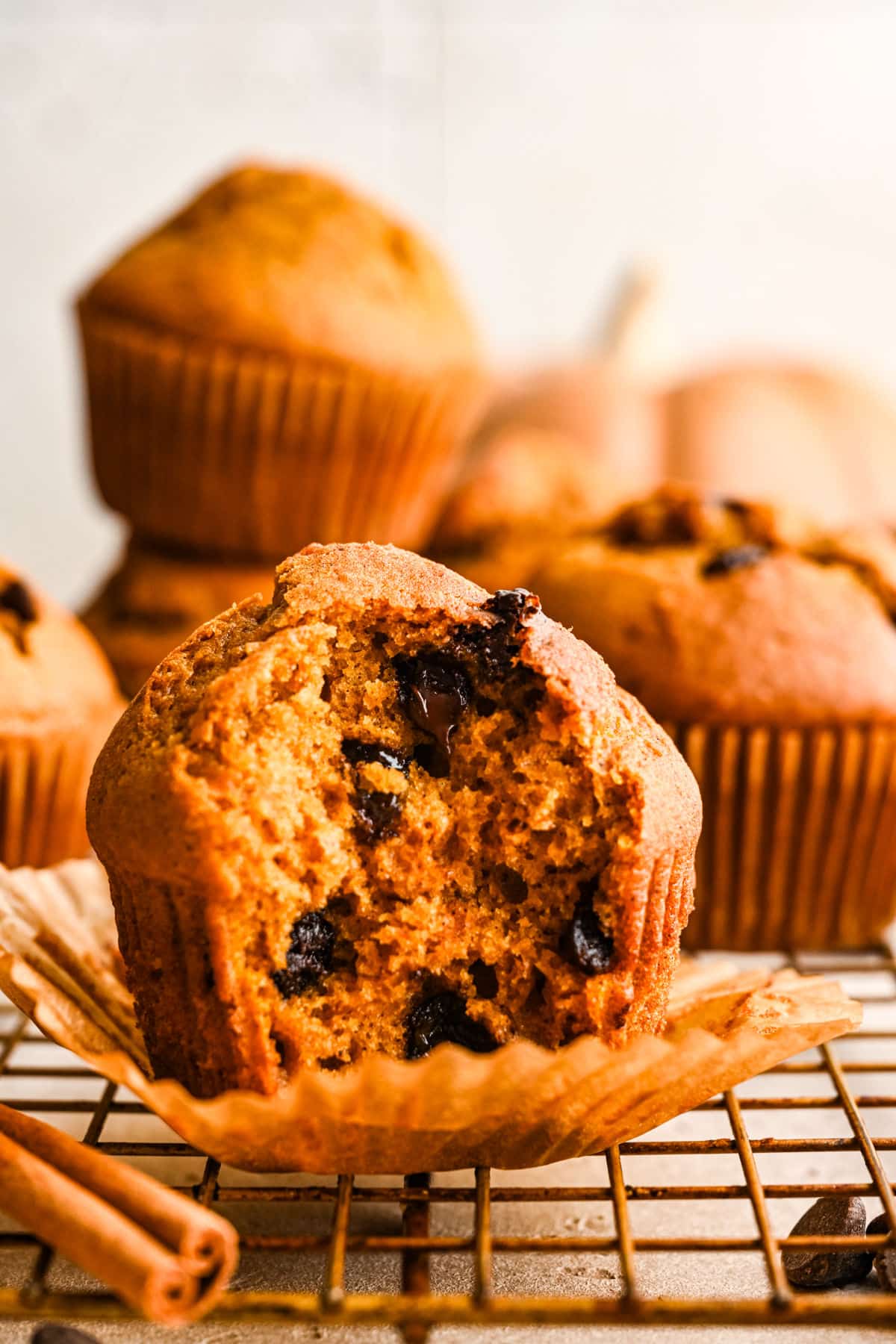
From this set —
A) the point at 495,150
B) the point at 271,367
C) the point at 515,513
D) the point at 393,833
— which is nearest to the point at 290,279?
the point at 271,367

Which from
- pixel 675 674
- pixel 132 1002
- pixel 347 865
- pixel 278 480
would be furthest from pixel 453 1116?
pixel 278 480

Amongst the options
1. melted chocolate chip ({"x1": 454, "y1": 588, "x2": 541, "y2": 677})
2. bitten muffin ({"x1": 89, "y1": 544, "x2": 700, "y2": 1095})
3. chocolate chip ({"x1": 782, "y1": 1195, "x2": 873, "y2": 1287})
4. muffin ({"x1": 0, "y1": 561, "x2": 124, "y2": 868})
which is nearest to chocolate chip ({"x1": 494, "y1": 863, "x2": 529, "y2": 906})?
bitten muffin ({"x1": 89, "y1": 544, "x2": 700, "y2": 1095})

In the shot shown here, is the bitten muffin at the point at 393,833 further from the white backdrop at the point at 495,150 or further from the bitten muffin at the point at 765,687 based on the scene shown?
the white backdrop at the point at 495,150

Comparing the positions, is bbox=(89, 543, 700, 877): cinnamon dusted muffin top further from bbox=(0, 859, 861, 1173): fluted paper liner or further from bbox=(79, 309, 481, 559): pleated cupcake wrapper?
bbox=(79, 309, 481, 559): pleated cupcake wrapper

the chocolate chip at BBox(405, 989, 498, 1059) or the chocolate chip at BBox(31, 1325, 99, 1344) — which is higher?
the chocolate chip at BBox(405, 989, 498, 1059)

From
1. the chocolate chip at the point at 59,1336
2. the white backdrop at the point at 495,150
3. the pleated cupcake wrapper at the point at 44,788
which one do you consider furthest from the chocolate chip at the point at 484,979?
the white backdrop at the point at 495,150

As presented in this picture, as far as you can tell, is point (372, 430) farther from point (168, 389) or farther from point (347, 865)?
point (347, 865)
